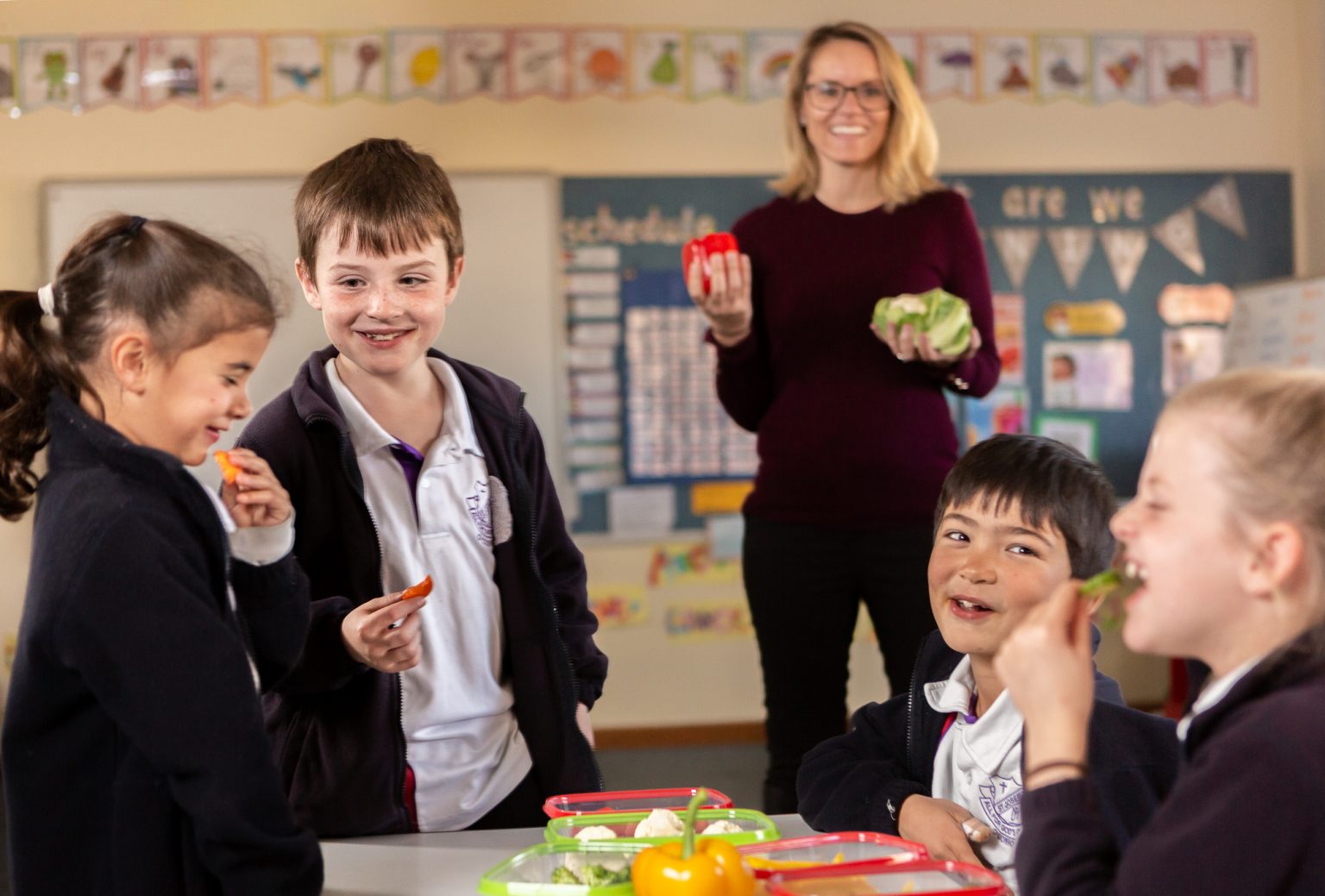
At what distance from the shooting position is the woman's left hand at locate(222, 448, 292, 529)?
50.2 inches

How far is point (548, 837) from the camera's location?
3.95 ft

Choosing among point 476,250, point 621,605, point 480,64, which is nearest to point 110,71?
point 480,64

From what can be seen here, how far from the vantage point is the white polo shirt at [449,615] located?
157 centimetres

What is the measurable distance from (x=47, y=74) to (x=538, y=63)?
173cm

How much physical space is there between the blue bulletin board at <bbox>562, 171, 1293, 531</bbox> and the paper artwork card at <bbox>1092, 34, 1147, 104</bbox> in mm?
309

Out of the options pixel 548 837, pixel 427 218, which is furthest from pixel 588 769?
pixel 427 218

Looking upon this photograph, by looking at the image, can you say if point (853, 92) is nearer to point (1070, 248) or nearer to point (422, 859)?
point (422, 859)

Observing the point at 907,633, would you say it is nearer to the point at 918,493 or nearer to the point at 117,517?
the point at 918,493

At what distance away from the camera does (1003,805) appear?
4.36 ft

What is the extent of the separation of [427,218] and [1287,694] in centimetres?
116

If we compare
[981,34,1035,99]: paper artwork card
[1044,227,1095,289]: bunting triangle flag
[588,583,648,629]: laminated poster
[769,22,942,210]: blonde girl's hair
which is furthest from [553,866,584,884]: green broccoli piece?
[981,34,1035,99]: paper artwork card

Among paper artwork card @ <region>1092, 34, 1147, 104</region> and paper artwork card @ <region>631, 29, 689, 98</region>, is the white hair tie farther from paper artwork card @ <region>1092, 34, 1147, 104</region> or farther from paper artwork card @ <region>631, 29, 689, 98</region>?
paper artwork card @ <region>1092, 34, 1147, 104</region>

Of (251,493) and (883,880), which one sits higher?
(251,493)

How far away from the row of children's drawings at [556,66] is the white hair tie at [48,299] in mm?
3510
